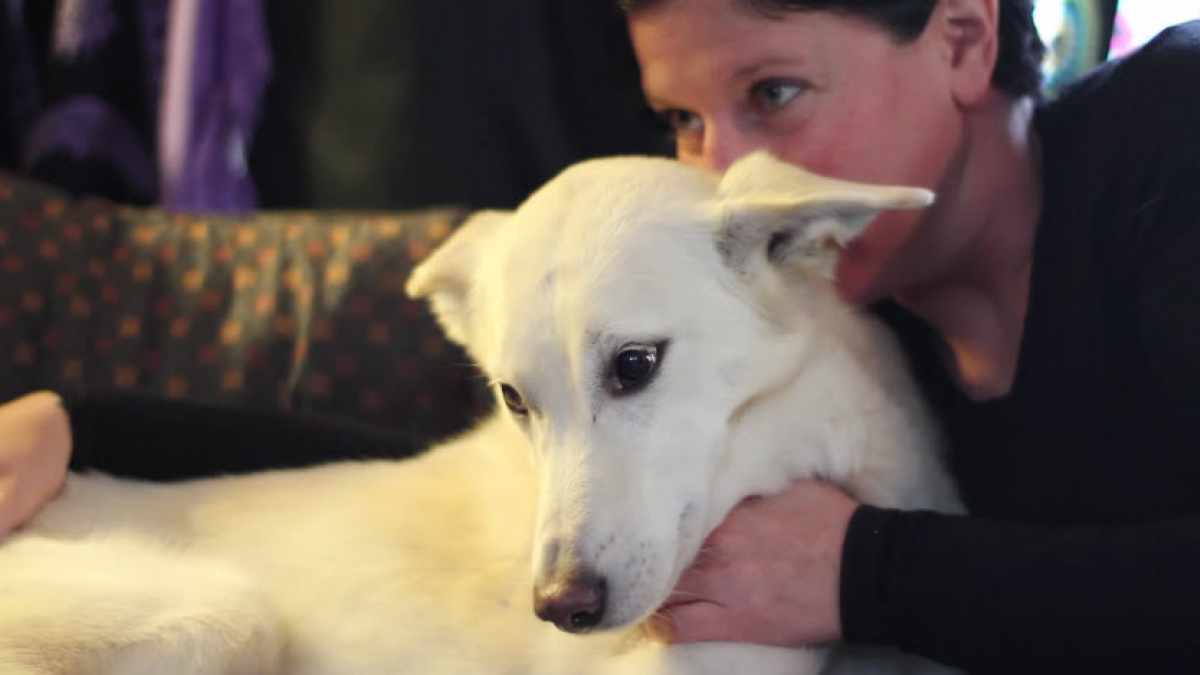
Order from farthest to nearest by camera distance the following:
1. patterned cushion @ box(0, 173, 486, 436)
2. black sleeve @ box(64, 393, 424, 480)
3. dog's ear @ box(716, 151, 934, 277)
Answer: patterned cushion @ box(0, 173, 486, 436)
black sleeve @ box(64, 393, 424, 480)
dog's ear @ box(716, 151, 934, 277)

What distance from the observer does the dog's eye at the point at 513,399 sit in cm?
135

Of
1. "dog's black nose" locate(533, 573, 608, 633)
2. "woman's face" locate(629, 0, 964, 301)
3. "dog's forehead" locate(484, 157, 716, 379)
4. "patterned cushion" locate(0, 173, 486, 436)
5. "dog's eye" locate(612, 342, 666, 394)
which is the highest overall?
"woman's face" locate(629, 0, 964, 301)

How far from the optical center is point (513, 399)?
1.37 meters

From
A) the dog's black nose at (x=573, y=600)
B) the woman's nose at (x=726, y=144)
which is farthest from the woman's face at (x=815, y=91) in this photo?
the dog's black nose at (x=573, y=600)


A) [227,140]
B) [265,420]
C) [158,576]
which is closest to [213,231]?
[227,140]

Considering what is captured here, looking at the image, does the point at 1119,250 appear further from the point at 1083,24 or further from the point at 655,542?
the point at 1083,24

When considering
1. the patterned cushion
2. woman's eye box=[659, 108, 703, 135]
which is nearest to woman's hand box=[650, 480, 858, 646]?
woman's eye box=[659, 108, 703, 135]

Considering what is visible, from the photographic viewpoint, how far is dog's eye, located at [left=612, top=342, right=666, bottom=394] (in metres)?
1.24

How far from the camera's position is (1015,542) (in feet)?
4.07

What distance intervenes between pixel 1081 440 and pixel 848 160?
463 mm

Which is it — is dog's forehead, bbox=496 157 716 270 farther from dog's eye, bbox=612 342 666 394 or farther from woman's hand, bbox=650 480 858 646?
woman's hand, bbox=650 480 858 646

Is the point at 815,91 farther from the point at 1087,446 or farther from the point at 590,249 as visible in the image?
the point at 1087,446

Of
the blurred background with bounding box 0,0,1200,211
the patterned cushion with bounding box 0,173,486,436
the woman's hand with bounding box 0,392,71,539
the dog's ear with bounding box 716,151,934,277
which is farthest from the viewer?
the blurred background with bounding box 0,0,1200,211

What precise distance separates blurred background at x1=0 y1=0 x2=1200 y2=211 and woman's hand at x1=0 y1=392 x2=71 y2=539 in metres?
1.14
